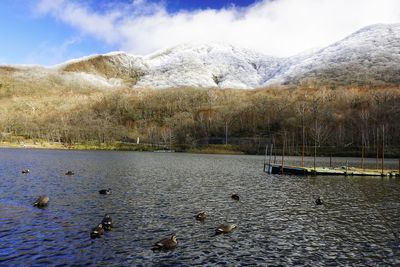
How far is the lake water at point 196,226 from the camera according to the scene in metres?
27.1

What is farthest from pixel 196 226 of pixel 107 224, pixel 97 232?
pixel 97 232

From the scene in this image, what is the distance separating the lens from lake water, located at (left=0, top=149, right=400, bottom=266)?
27141 mm

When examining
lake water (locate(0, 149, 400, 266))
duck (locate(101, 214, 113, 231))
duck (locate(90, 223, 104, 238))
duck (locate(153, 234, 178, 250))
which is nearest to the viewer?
lake water (locate(0, 149, 400, 266))

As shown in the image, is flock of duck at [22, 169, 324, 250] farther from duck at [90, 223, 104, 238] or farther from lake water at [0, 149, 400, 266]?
lake water at [0, 149, 400, 266]

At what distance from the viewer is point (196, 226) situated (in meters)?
36.3

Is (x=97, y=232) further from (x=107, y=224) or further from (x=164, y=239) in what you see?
(x=164, y=239)

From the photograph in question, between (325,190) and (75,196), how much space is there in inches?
1633

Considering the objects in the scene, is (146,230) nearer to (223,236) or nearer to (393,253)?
(223,236)

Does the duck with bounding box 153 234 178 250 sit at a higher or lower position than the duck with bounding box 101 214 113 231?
lower

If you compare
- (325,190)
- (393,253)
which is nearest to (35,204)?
(393,253)

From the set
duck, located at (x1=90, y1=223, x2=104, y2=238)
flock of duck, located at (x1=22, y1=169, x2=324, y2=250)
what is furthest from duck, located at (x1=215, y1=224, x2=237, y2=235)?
duck, located at (x1=90, y1=223, x2=104, y2=238)

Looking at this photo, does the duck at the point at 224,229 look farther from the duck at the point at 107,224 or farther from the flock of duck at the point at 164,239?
the duck at the point at 107,224

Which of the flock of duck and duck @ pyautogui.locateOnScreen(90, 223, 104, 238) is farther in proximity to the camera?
duck @ pyautogui.locateOnScreen(90, 223, 104, 238)

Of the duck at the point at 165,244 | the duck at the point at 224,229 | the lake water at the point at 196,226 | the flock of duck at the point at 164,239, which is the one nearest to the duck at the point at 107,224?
the flock of duck at the point at 164,239
